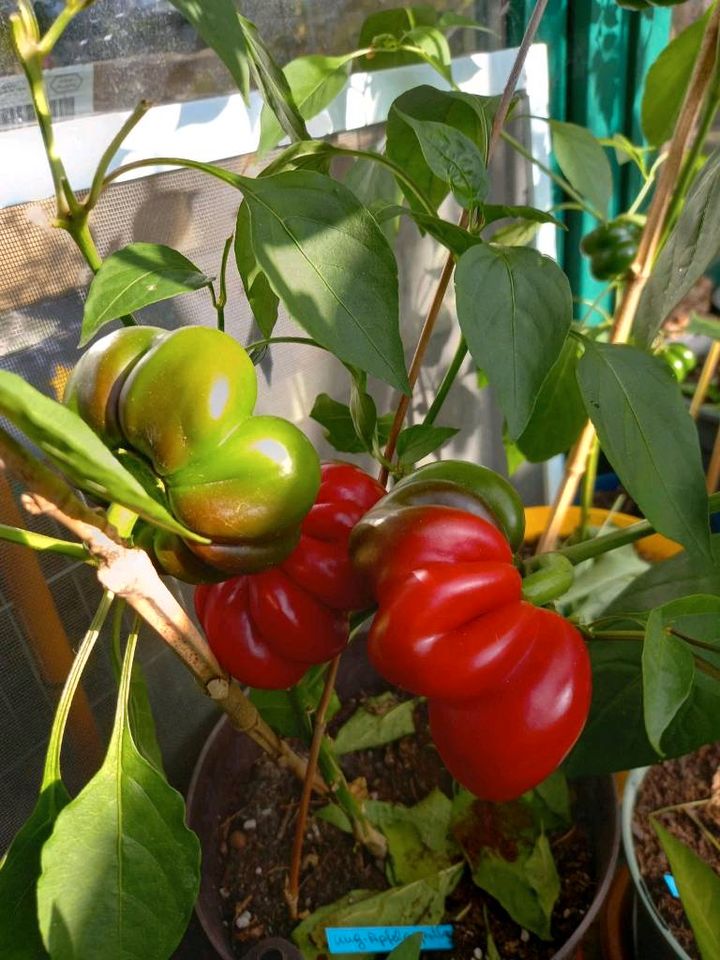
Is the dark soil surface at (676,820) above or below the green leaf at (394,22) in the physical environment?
below

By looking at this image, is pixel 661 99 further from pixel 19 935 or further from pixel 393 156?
pixel 19 935

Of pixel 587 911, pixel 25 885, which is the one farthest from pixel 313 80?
pixel 587 911

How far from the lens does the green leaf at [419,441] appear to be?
1.60ft

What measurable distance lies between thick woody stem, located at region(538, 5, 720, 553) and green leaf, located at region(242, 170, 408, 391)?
14.7 inches

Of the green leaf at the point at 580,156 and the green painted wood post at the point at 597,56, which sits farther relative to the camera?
the green painted wood post at the point at 597,56

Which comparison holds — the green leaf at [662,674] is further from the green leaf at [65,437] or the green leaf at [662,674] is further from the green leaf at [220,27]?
the green leaf at [220,27]

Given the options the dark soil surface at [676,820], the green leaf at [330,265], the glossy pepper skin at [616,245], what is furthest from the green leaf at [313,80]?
the dark soil surface at [676,820]

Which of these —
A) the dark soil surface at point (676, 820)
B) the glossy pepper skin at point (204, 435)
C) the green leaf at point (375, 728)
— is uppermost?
the glossy pepper skin at point (204, 435)

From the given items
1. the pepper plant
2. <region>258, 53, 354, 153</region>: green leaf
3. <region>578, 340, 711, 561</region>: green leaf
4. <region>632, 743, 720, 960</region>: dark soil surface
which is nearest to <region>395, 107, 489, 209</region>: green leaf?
the pepper plant

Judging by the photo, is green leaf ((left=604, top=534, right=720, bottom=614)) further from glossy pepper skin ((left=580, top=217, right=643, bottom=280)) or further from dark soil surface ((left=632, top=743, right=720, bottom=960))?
glossy pepper skin ((left=580, top=217, right=643, bottom=280))

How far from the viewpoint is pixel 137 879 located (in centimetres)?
35

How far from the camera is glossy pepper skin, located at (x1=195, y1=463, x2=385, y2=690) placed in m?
0.46

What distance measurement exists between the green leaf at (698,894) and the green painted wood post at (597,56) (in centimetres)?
93

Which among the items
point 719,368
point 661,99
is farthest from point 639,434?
point 719,368
